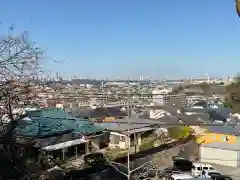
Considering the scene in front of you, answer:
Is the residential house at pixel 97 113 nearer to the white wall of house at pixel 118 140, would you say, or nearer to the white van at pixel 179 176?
the white wall of house at pixel 118 140

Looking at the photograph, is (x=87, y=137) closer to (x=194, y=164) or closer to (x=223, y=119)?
(x=194, y=164)

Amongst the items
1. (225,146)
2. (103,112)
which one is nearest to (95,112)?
(103,112)

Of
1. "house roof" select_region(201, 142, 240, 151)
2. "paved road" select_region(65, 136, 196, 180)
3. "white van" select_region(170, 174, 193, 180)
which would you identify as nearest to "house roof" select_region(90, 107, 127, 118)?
"paved road" select_region(65, 136, 196, 180)

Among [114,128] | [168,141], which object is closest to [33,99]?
[114,128]

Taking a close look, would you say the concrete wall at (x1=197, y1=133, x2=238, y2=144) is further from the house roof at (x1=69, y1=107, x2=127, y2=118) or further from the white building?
the house roof at (x1=69, y1=107, x2=127, y2=118)

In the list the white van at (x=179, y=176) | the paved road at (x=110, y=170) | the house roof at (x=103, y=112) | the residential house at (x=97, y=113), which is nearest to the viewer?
the paved road at (x=110, y=170)

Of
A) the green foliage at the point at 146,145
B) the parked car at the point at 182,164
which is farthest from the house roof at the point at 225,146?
the green foliage at the point at 146,145

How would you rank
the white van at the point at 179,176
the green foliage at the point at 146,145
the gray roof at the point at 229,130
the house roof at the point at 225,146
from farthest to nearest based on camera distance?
the gray roof at the point at 229,130 < the green foliage at the point at 146,145 < the house roof at the point at 225,146 < the white van at the point at 179,176
